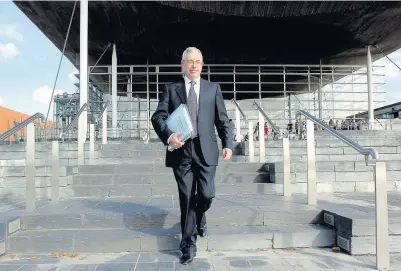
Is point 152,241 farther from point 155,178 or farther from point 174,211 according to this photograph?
point 155,178

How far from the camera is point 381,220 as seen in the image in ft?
10.1

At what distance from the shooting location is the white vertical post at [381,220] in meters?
3.05

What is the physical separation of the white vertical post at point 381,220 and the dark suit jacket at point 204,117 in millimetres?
1344

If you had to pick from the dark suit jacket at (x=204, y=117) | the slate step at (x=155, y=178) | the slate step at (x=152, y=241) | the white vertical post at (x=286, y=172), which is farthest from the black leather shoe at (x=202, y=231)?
the slate step at (x=155, y=178)

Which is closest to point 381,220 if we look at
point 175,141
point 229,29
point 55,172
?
point 175,141

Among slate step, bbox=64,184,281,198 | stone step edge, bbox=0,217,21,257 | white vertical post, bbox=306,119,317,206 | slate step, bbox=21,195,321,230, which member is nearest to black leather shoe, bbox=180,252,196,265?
slate step, bbox=21,195,321,230

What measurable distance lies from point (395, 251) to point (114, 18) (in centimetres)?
1369

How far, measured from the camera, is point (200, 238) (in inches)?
143

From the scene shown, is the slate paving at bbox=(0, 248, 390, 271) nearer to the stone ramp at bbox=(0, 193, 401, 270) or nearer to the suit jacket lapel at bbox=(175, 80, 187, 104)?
the stone ramp at bbox=(0, 193, 401, 270)

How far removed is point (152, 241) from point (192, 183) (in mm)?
902

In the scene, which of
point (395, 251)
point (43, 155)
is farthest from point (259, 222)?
point (43, 155)

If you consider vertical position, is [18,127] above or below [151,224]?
above

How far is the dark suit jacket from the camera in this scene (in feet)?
10.2

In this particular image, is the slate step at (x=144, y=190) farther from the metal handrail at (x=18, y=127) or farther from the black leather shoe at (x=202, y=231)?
the black leather shoe at (x=202, y=231)
